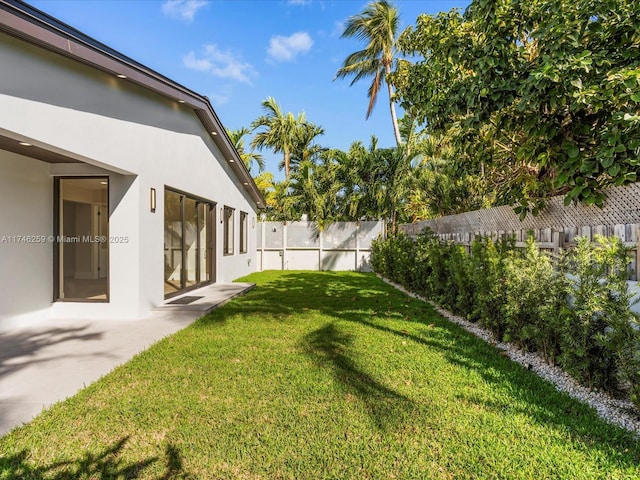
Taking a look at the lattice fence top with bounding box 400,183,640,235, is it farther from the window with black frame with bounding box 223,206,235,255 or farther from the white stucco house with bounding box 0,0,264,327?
the window with black frame with bounding box 223,206,235,255

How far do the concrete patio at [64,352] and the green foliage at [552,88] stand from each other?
16.8 ft

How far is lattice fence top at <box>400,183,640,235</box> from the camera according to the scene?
10.5 ft

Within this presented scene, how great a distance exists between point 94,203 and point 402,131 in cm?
1399

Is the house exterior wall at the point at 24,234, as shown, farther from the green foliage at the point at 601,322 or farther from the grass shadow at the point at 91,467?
the green foliage at the point at 601,322

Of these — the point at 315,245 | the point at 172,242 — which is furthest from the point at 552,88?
the point at 315,245

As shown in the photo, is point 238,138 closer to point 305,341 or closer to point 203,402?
point 305,341

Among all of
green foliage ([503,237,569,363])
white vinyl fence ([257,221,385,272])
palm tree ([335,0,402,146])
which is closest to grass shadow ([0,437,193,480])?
green foliage ([503,237,569,363])

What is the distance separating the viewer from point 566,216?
4.05 meters

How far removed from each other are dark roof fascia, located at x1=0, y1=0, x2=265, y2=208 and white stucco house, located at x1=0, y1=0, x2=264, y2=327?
1 cm

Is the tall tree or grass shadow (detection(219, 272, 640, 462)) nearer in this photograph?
grass shadow (detection(219, 272, 640, 462))

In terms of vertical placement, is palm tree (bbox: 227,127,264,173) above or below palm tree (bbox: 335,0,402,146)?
below

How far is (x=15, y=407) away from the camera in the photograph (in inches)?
113

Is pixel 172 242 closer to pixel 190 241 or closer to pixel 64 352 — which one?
pixel 190 241

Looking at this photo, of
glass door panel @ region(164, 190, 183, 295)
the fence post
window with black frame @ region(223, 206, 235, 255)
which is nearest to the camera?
the fence post
